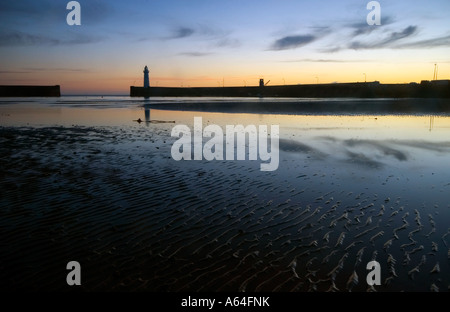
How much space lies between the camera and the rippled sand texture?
503 cm

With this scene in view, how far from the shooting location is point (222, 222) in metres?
7.26

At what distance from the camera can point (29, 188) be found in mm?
9438

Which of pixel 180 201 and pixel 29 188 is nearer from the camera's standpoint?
pixel 180 201

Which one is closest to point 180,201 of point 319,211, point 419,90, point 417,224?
point 319,211

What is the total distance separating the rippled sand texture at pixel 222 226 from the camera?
5.03 m

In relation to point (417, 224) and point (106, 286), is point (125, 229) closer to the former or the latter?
point (106, 286)

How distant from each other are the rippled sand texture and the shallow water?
1.2 inches

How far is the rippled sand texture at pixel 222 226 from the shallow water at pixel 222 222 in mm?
32

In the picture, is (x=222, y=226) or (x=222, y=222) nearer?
(x=222, y=226)

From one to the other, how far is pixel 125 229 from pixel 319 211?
4921mm

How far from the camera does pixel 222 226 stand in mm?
7031

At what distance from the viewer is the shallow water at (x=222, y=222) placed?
506cm

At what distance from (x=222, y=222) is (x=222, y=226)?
231 mm
